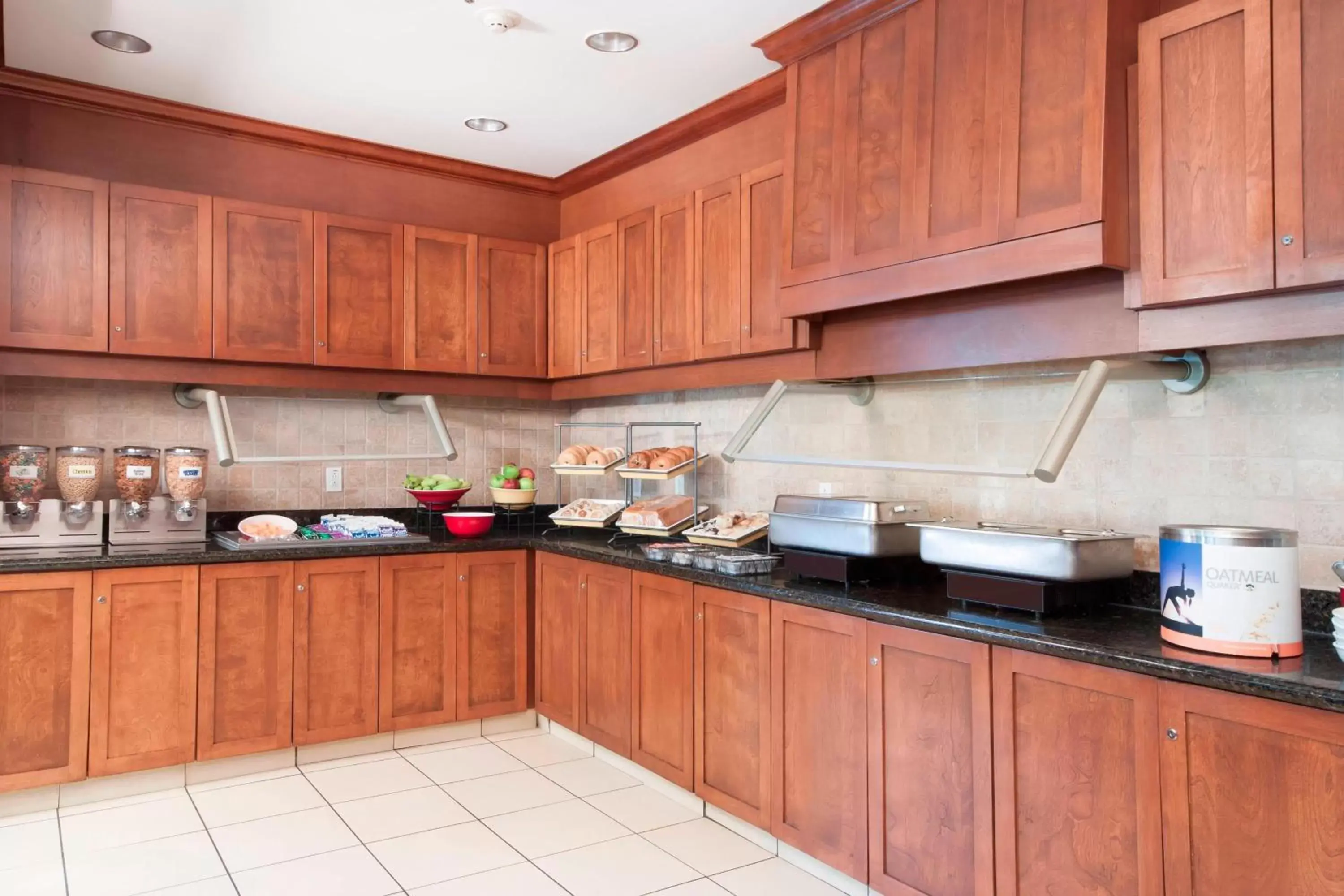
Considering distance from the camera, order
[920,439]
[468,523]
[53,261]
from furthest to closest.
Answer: [468,523]
[53,261]
[920,439]

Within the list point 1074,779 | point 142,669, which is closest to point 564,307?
point 142,669

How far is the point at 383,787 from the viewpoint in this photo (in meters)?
3.35

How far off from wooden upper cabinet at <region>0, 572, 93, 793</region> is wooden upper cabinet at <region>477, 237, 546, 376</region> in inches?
75.8

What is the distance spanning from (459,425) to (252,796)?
201cm

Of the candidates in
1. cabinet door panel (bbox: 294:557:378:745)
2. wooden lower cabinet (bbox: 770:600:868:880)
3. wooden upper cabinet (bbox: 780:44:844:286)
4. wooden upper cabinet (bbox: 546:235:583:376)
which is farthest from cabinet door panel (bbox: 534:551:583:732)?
wooden upper cabinet (bbox: 780:44:844:286)

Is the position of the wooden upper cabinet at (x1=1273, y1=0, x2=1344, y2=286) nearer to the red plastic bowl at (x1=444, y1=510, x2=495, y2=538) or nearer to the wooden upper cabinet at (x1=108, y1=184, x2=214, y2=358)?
the red plastic bowl at (x1=444, y1=510, x2=495, y2=538)

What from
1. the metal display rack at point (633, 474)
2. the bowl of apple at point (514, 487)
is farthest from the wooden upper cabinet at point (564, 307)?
the bowl of apple at point (514, 487)

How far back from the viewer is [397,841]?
2854 millimetres

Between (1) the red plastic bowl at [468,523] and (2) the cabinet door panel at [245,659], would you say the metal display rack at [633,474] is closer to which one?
(1) the red plastic bowl at [468,523]

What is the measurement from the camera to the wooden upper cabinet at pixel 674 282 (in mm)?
3564

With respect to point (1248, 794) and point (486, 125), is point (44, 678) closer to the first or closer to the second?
point (486, 125)

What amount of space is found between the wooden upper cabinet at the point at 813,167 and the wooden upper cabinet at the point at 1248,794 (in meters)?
1.61

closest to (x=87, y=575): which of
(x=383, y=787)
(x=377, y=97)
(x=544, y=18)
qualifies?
(x=383, y=787)

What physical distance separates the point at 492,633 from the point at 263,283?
1806 mm
